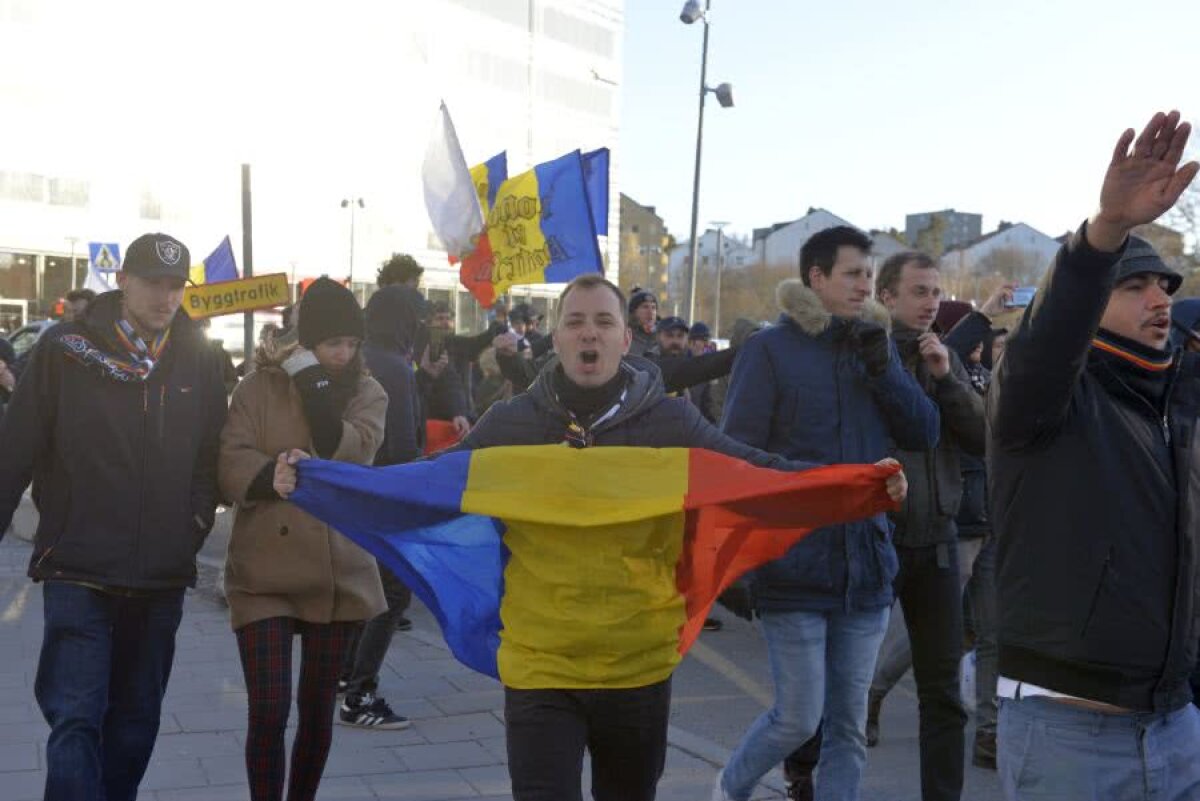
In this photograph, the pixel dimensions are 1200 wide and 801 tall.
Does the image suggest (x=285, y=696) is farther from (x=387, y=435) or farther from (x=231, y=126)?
(x=231, y=126)

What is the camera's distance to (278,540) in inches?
187

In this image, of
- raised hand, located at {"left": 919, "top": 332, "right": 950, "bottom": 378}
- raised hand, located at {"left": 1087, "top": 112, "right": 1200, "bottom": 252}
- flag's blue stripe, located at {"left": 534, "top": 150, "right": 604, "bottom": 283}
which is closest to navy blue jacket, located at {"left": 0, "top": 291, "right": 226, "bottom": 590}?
raised hand, located at {"left": 919, "top": 332, "right": 950, "bottom": 378}

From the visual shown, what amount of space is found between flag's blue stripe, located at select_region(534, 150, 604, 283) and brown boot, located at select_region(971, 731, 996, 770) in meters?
5.33

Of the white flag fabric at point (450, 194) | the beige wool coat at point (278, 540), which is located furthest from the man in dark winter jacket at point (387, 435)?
the white flag fabric at point (450, 194)

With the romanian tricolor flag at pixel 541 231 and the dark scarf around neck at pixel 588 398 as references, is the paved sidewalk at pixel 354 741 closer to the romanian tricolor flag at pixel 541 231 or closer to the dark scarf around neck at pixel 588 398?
the dark scarf around neck at pixel 588 398

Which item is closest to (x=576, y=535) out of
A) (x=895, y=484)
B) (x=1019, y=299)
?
(x=895, y=484)

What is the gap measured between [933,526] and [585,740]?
1959 millimetres

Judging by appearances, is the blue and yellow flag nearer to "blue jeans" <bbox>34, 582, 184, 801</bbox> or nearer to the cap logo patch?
the cap logo patch

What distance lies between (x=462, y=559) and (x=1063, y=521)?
1705 mm

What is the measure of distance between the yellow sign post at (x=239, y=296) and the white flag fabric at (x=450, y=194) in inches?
52.7

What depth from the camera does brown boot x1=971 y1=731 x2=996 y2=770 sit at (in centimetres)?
627

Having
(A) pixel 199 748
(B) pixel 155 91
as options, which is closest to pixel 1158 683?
(A) pixel 199 748

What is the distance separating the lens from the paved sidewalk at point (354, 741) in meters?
5.58

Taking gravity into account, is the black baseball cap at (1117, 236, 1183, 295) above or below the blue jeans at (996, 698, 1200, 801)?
above
